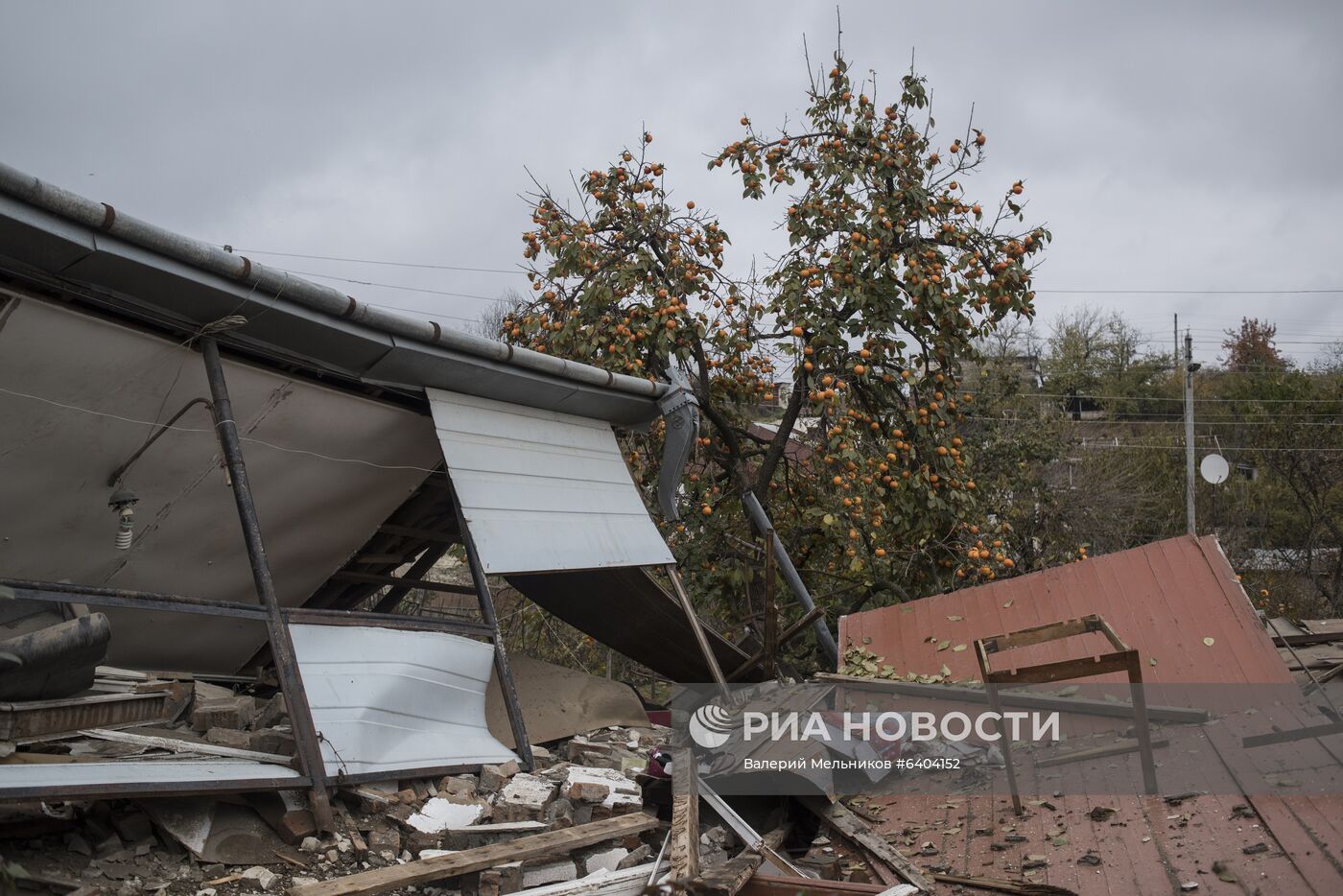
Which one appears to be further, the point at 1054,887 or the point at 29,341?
the point at 29,341

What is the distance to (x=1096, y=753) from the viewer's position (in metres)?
5.82

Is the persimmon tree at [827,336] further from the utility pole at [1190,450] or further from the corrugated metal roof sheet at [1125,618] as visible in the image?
the utility pole at [1190,450]

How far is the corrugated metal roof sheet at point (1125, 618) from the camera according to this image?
6691 millimetres

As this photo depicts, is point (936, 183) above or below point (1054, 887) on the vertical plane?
above

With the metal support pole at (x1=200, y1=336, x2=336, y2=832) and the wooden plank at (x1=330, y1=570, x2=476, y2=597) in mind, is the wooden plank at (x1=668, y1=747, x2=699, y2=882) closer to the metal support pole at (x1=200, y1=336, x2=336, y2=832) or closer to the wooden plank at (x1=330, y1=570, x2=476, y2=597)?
the metal support pole at (x1=200, y1=336, x2=336, y2=832)

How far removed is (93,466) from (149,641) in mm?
2698

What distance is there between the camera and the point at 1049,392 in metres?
36.1

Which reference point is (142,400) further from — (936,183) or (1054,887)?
(936,183)

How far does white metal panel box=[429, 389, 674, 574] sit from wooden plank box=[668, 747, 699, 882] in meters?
1.57

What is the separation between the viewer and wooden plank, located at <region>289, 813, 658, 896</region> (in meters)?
4.42

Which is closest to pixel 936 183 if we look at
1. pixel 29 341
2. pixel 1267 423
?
pixel 29 341

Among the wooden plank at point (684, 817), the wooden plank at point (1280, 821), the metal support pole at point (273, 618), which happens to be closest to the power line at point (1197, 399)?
the wooden plank at point (1280, 821)

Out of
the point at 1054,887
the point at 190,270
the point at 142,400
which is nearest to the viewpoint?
the point at 1054,887

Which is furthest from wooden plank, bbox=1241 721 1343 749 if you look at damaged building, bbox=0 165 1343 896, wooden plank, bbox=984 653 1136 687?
wooden plank, bbox=984 653 1136 687
